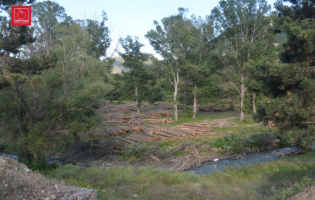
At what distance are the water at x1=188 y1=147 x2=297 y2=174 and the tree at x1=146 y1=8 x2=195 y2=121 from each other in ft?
38.0

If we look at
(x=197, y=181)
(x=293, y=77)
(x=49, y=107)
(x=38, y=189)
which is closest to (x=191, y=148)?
(x=197, y=181)

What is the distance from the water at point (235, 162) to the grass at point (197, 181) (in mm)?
1089

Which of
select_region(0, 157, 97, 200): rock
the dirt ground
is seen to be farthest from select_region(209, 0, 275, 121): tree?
select_region(0, 157, 97, 200): rock

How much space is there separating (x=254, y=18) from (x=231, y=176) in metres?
18.5

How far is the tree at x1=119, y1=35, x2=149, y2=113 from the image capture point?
93.9 feet

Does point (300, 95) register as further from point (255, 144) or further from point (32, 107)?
point (32, 107)

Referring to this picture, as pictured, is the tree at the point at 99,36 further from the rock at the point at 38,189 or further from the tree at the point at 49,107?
the rock at the point at 38,189

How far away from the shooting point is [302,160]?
13961 mm

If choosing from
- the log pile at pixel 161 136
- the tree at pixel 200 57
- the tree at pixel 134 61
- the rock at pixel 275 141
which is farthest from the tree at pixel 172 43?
the rock at pixel 275 141

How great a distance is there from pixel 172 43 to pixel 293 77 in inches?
653

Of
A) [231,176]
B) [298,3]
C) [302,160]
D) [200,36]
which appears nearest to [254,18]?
[200,36]

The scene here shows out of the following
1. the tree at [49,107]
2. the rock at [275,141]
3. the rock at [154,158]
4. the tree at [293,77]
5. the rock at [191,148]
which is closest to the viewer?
the tree at [293,77]

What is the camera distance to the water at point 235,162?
44.9 feet

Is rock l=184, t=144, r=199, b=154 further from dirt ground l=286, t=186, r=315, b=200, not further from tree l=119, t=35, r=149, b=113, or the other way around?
tree l=119, t=35, r=149, b=113
